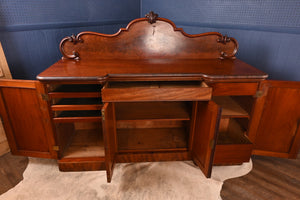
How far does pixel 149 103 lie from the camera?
178 cm

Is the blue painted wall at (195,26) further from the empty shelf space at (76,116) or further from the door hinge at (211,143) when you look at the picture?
the door hinge at (211,143)

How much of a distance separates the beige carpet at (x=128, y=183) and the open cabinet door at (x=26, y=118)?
0.61 feet

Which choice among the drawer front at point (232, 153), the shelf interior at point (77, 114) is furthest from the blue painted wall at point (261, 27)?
the shelf interior at point (77, 114)

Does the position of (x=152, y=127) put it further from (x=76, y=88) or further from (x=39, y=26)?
(x=39, y=26)

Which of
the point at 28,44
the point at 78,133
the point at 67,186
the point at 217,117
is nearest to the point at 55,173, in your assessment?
the point at 67,186

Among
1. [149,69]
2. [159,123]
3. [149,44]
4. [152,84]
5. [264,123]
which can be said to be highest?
[149,44]

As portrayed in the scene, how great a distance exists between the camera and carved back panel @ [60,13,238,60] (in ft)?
5.36

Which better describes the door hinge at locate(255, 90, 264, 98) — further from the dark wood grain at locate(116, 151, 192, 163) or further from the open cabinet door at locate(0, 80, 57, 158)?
the open cabinet door at locate(0, 80, 57, 158)

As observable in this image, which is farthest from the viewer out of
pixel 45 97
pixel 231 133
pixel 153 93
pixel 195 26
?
pixel 195 26

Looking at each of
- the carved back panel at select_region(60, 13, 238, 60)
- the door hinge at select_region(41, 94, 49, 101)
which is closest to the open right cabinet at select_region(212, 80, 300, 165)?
the carved back panel at select_region(60, 13, 238, 60)

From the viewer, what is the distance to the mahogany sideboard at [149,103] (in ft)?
4.24

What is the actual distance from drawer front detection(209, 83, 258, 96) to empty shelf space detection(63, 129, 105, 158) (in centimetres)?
105

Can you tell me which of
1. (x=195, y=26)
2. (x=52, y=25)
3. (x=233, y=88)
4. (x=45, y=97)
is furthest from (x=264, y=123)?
(x=52, y=25)

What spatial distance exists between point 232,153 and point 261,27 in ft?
4.16
